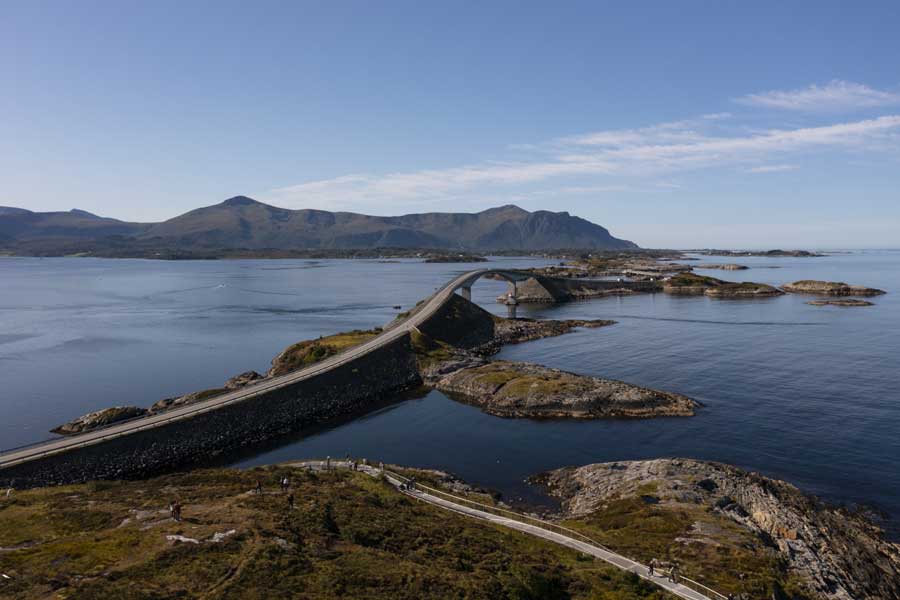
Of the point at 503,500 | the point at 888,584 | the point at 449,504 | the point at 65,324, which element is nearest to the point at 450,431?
the point at 503,500

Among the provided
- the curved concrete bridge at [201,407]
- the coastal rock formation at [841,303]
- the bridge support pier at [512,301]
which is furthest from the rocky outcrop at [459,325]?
the coastal rock formation at [841,303]

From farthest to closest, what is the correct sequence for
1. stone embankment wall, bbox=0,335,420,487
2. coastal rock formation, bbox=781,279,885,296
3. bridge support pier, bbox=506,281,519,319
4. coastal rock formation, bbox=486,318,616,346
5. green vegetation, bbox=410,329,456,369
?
1. coastal rock formation, bbox=781,279,885,296
2. bridge support pier, bbox=506,281,519,319
3. coastal rock formation, bbox=486,318,616,346
4. green vegetation, bbox=410,329,456,369
5. stone embankment wall, bbox=0,335,420,487

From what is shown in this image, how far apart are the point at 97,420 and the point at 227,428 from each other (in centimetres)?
1618

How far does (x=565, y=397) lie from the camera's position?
68438mm

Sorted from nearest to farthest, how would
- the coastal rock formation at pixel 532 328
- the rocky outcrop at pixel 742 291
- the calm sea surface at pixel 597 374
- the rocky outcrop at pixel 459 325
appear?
the calm sea surface at pixel 597 374 → the rocky outcrop at pixel 459 325 → the coastal rock formation at pixel 532 328 → the rocky outcrop at pixel 742 291

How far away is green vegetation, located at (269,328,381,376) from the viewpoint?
85.7m

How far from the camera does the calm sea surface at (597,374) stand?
5319 cm

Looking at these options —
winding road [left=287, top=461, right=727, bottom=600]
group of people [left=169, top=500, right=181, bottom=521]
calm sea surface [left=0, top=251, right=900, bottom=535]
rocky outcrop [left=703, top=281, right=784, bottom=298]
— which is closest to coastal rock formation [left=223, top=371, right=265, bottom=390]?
calm sea surface [left=0, top=251, right=900, bottom=535]

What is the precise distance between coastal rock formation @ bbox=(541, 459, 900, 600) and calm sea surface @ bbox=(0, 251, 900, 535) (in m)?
4.33

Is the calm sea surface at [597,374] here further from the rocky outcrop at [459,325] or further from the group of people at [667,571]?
the group of people at [667,571]

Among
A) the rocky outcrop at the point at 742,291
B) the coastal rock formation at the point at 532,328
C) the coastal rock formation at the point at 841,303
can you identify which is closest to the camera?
the coastal rock formation at the point at 532,328

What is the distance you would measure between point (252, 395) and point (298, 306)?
375 feet

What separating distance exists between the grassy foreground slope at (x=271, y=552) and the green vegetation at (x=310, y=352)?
47145mm

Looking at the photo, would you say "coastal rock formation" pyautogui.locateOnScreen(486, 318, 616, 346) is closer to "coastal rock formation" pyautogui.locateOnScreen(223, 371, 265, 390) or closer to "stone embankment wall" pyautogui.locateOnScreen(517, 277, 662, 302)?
"stone embankment wall" pyautogui.locateOnScreen(517, 277, 662, 302)
